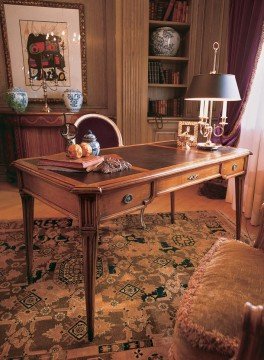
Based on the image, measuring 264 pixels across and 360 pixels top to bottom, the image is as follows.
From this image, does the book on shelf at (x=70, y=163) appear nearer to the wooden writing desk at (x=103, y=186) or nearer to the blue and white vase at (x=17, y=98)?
the wooden writing desk at (x=103, y=186)

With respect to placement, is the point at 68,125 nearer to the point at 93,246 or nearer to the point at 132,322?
the point at 93,246

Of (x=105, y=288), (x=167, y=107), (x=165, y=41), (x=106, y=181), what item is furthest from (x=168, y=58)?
(x=105, y=288)

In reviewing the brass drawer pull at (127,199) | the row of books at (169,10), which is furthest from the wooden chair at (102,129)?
the row of books at (169,10)

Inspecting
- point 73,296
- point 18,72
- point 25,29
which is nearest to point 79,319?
point 73,296

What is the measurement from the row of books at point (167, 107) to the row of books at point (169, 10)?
1003mm

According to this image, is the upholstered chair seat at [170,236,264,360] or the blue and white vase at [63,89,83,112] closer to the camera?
the upholstered chair seat at [170,236,264,360]

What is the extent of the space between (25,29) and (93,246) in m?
3.57

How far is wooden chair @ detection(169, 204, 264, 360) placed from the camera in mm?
791

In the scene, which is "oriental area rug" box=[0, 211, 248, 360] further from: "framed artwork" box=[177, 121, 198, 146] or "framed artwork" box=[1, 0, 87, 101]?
"framed artwork" box=[1, 0, 87, 101]

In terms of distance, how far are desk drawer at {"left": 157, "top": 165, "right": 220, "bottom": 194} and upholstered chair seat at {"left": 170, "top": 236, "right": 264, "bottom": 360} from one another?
0.46 m

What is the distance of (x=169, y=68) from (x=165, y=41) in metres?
0.40

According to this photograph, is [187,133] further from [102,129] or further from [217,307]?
[217,307]

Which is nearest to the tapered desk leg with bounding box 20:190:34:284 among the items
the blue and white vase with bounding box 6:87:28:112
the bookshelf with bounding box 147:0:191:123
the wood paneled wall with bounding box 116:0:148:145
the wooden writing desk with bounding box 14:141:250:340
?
the wooden writing desk with bounding box 14:141:250:340

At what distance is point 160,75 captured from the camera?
3617 millimetres
